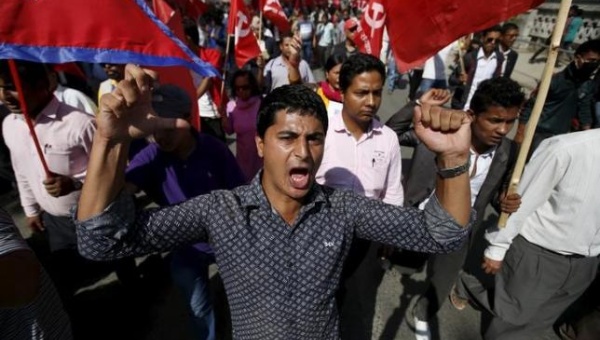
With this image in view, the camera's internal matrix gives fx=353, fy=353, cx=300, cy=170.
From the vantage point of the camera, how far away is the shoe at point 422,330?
2.58 metres

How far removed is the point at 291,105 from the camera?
1333mm

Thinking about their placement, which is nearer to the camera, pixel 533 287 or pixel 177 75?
pixel 533 287

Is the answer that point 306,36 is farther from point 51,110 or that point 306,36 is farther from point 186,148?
point 186,148

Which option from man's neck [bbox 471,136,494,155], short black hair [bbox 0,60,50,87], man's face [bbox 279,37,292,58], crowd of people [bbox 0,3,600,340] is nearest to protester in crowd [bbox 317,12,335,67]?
man's face [bbox 279,37,292,58]

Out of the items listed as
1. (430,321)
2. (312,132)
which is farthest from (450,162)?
(430,321)

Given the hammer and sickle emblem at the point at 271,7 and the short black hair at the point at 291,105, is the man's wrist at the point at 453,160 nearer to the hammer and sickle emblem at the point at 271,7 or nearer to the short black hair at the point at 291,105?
the short black hair at the point at 291,105

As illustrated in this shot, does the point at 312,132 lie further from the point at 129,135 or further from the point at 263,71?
the point at 263,71

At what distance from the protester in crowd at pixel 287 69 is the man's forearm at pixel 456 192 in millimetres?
3217

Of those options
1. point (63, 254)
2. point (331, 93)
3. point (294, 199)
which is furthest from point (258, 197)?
point (331, 93)

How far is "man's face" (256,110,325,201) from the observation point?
1298 mm

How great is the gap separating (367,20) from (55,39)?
234cm

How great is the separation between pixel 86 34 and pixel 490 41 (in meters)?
5.87

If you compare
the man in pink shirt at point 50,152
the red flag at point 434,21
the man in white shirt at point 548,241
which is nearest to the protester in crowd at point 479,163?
the man in white shirt at point 548,241

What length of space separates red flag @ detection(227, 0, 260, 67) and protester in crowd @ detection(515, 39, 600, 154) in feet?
10.4
